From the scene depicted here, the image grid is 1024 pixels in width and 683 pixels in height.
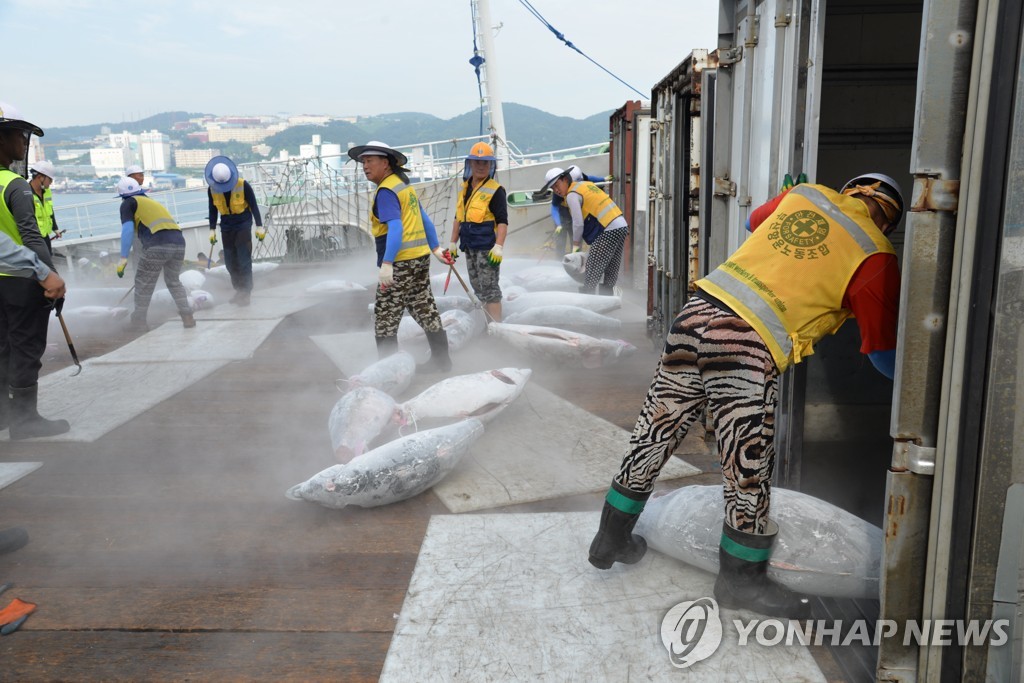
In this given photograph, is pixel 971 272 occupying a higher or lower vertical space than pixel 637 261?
higher

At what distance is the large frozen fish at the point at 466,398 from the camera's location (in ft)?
14.0

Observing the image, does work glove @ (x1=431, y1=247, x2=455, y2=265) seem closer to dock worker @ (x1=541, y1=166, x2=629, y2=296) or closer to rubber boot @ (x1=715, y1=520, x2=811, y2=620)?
dock worker @ (x1=541, y1=166, x2=629, y2=296)

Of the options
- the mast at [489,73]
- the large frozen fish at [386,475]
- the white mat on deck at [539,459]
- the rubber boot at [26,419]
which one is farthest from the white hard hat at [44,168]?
the mast at [489,73]

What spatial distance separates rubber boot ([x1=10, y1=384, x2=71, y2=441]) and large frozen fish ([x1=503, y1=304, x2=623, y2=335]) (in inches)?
149

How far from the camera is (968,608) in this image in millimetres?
1924

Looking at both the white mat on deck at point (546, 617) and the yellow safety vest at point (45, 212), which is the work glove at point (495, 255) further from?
the yellow safety vest at point (45, 212)

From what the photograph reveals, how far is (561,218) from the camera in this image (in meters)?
10.8

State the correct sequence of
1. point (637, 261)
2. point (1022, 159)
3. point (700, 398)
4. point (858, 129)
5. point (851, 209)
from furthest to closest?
point (637, 261)
point (858, 129)
point (700, 398)
point (851, 209)
point (1022, 159)

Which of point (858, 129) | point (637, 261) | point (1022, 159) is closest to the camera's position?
point (1022, 159)

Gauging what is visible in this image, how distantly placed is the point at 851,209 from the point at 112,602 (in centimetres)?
301

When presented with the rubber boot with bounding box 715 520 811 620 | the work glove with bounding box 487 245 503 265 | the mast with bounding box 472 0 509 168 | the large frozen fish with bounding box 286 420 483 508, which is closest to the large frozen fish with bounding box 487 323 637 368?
the work glove with bounding box 487 245 503 265

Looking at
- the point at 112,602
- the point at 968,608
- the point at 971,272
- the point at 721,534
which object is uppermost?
the point at 971,272

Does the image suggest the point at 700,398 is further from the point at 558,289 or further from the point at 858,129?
the point at 558,289

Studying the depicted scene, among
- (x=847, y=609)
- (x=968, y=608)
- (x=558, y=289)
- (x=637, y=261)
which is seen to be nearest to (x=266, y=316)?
(x=558, y=289)
